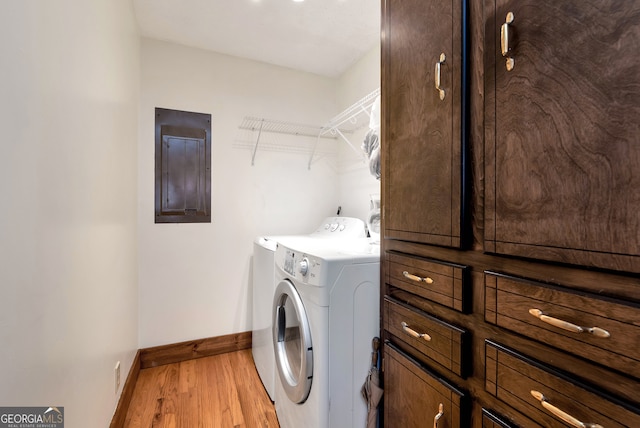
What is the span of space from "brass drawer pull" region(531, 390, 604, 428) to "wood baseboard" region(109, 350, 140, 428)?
1.68m

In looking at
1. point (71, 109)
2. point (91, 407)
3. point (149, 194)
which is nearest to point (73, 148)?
point (71, 109)

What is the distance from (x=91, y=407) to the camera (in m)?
1.01

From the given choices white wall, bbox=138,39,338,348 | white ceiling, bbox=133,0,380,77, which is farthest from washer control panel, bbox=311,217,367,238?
white ceiling, bbox=133,0,380,77

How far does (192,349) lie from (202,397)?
515 millimetres

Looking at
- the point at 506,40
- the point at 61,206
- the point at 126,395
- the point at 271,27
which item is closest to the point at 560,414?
the point at 506,40

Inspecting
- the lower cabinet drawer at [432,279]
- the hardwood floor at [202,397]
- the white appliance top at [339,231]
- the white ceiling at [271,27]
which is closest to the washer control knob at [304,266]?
the lower cabinet drawer at [432,279]

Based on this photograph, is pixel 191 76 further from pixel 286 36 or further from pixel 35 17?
pixel 35 17

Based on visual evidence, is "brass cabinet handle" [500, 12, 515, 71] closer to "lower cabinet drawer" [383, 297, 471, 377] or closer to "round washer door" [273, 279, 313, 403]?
"lower cabinet drawer" [383, 297, 471, 377]

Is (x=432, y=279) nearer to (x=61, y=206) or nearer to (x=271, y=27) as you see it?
(x=61, y=206)

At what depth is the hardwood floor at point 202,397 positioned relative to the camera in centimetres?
153

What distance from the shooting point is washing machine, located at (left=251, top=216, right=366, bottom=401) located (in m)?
1.67

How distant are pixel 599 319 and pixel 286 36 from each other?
225 centimetres

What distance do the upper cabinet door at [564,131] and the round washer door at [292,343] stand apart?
2.64 ft

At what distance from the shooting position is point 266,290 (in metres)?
1.75
